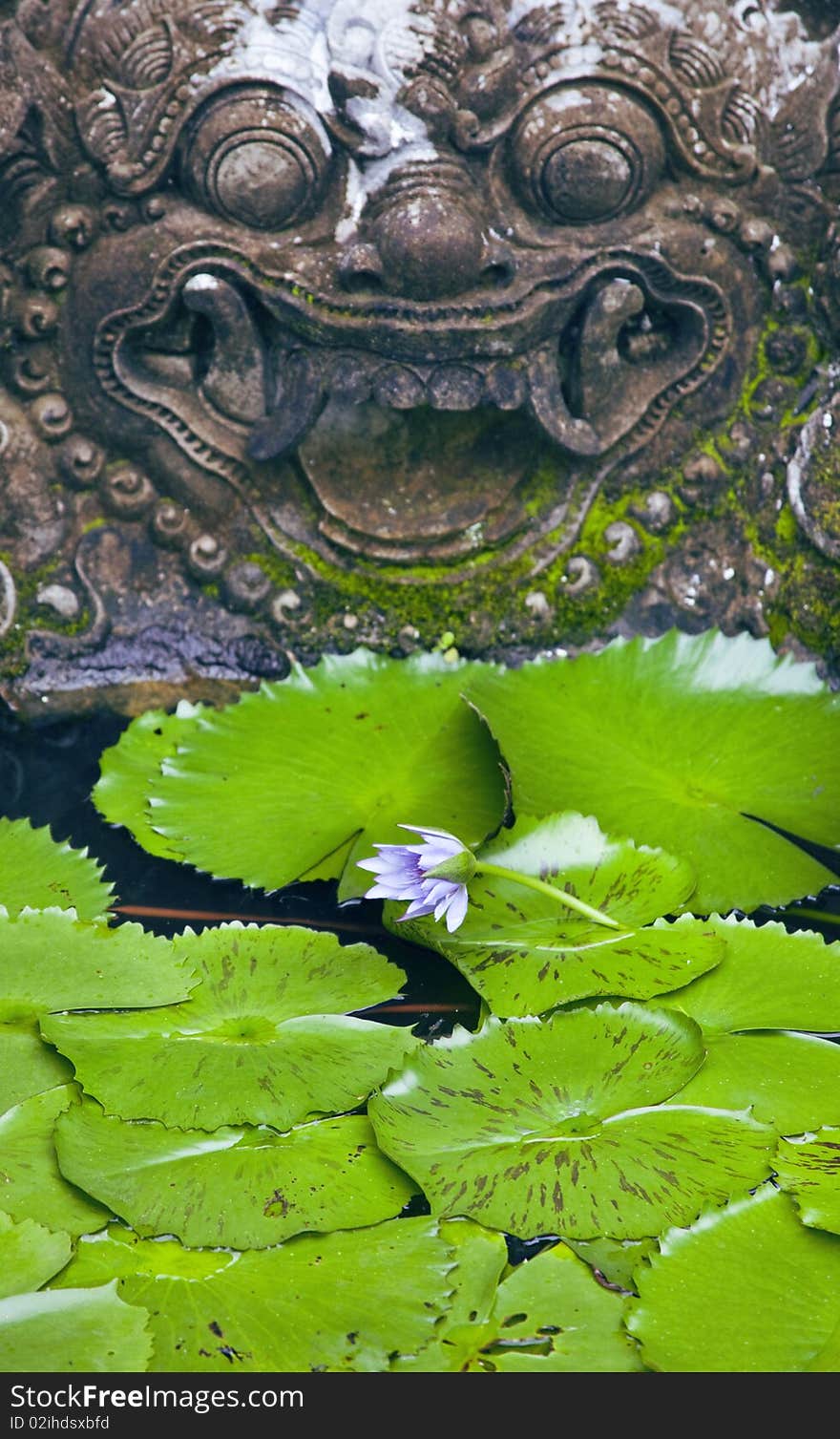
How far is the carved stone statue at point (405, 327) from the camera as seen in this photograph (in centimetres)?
181

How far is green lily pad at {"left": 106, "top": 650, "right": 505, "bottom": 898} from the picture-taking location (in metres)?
1.55

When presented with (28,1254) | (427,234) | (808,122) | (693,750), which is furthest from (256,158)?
(28,1254)

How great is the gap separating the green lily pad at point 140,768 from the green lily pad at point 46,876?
4.1 inches

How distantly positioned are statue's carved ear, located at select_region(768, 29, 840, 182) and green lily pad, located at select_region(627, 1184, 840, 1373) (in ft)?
5.01

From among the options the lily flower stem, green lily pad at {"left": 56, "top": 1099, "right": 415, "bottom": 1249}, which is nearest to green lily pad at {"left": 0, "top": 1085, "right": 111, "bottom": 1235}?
green lily pad at {"left": 56, "top": 1099, "right": 415, "bottom": 1249}

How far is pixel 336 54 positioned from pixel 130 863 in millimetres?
1135

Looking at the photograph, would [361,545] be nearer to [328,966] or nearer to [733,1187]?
[328,966]

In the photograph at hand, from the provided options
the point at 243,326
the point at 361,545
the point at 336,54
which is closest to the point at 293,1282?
the point at 361,545

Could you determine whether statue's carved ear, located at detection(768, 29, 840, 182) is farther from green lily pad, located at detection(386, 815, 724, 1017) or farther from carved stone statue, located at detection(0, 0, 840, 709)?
green lily pad, located at detection(386, 815, 724, 1017)

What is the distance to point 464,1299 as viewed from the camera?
98 centimetres

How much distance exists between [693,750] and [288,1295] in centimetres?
86

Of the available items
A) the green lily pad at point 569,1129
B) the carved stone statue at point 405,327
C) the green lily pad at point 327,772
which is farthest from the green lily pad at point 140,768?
the green lily pad at point 569,1129

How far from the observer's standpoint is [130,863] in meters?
1.62

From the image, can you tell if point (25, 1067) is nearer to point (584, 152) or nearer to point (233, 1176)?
point (233, 1176)
